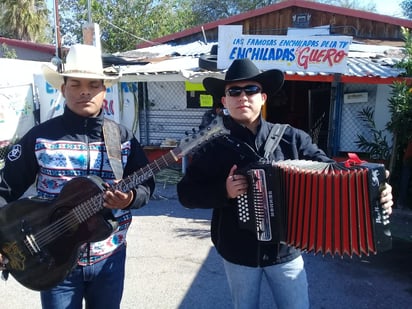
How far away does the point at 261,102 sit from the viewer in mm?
2332

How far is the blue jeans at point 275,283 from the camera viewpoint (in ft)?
7.41

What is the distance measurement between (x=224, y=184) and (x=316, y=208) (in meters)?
0.51

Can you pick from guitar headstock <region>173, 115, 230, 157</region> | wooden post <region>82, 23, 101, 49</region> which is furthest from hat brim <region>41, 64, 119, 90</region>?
wooden post <region>82, 23, 101, 49</region>

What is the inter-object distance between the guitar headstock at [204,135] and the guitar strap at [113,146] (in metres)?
0.33

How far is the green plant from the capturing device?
6633mm

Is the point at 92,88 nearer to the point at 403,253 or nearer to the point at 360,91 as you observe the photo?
the point at 403,253

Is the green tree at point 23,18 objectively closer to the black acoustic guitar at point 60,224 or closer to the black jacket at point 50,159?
the black jacket at point 50,159

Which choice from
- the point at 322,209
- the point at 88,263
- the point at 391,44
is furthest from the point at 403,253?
the point at 391,44

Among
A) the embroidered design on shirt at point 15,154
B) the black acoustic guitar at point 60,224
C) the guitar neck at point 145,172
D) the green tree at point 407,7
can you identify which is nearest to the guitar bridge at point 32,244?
the black acoustic guitar at point 60,224

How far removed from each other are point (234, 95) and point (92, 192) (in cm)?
92

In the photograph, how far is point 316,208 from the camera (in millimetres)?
2174

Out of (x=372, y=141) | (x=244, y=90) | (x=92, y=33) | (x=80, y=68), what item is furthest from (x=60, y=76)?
(x=92, y=33)

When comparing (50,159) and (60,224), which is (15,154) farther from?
(60,224)

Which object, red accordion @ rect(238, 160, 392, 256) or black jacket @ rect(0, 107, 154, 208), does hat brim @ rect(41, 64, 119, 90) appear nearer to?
black jacket @ rect(0, 107, 154, 208)
